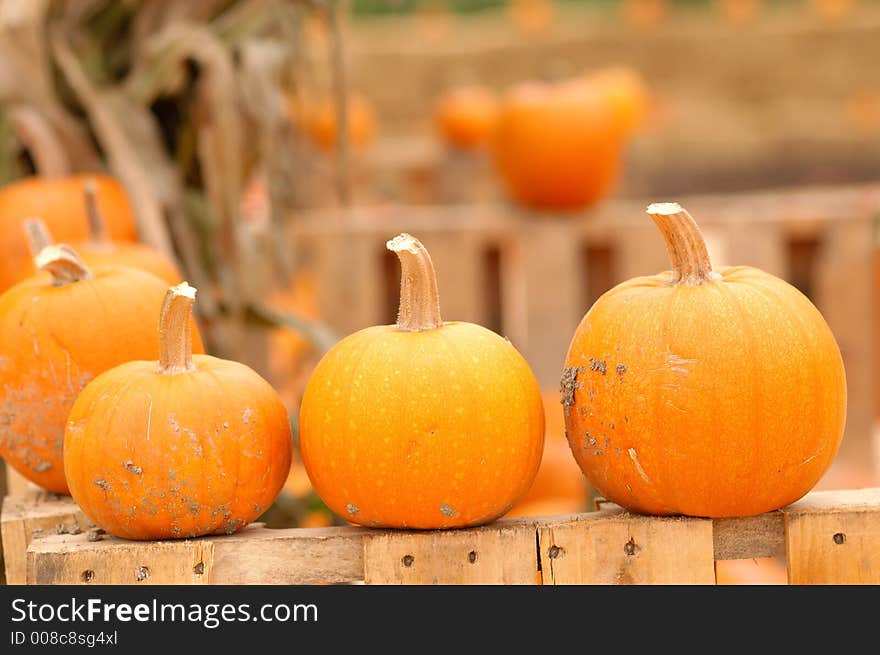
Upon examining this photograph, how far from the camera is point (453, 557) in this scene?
5.95ft

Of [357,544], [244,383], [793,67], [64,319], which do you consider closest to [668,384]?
[357,544]

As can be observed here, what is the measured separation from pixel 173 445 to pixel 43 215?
1368 mm

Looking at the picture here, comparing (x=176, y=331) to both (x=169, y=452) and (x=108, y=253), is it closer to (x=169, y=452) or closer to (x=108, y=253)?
(x=169, y=452)

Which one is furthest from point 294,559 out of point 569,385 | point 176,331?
point 569,385

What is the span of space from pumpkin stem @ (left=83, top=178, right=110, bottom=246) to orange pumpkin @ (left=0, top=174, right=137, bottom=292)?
31cm

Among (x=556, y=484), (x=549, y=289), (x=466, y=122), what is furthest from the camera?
(x=466, y=122)

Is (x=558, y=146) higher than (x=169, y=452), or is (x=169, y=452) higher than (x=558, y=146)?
(x=558, y=146)

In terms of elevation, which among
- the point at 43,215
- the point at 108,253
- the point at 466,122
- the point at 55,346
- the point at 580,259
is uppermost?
the point at 466,122

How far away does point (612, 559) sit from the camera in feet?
6.00

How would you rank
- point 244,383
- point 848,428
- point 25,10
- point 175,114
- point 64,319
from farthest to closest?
point 848,428 → point 175,114 → point 25,10 → point 64,319 → point 244,383

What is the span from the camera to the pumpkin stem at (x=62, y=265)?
6.83 ft

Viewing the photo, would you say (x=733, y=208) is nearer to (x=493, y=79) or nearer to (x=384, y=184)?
(x=384, y=184)

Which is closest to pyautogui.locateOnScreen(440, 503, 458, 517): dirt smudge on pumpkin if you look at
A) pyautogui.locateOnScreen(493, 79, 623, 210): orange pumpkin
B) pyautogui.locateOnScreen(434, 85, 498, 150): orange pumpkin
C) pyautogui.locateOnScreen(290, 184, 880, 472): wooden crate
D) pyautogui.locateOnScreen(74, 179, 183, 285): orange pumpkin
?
pyautogui.locateOnScreen(74, 179, 183, 285): orange pumpkin

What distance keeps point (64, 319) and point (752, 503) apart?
1158 mm
